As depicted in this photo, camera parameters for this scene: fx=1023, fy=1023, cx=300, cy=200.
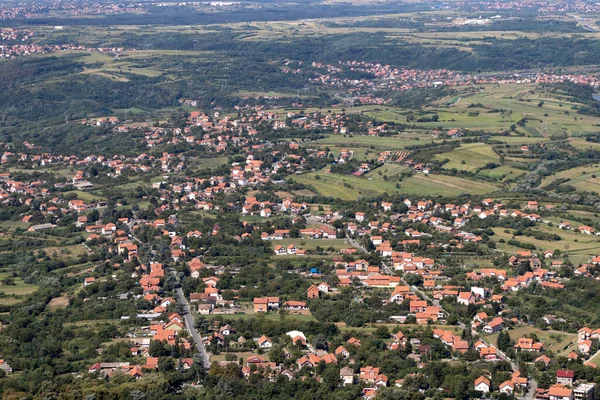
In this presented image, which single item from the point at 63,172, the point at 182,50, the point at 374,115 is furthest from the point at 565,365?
the point at 182,50

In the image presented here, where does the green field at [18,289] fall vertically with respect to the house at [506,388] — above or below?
below

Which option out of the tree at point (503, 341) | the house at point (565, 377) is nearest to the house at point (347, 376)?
the tree at point (503, 341)

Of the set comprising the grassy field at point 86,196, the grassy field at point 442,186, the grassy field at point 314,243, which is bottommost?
the grassy field at point 442,186

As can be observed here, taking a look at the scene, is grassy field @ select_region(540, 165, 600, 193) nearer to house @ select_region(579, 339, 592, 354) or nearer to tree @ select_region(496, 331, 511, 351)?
house @ select_region(579, 339, 592, 354)

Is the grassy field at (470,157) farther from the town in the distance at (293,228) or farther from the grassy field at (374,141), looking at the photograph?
the grassy field at (374,141)

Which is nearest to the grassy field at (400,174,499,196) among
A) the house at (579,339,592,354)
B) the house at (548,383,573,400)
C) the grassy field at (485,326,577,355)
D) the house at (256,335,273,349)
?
the grassy field at (485,326,577,355)

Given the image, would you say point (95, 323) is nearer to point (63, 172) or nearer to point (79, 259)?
point (79, 259)
